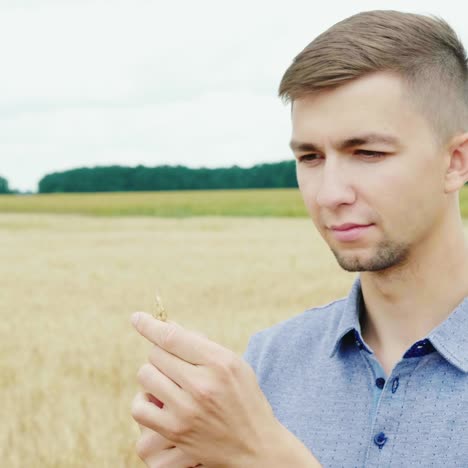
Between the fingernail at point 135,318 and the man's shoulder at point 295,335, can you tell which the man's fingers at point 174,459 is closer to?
the fingernail at point 135,318

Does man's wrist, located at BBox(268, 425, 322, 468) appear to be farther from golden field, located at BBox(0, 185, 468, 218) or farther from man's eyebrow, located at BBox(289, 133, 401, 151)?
golden field, located at BBox(0, 185, 468, 218)

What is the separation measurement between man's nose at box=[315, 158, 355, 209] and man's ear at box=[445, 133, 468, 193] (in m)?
0.21

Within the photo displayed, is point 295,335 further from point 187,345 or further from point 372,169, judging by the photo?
point 187,345

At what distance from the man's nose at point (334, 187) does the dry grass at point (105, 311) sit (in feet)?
9.98

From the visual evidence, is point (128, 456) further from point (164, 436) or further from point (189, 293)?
Result: point (189, 293)

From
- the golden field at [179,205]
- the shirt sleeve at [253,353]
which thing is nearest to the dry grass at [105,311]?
the shirt sleeve at [253,353]

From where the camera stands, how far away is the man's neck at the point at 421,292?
1.75m

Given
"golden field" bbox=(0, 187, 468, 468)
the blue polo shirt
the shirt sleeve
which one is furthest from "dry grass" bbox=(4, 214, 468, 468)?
the blue polo shirt

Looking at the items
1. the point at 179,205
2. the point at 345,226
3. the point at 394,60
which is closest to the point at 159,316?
the point at 345,226

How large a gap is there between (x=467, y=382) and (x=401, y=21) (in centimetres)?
69

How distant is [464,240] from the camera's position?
71.3 inches

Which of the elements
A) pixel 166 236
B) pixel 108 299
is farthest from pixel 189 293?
pixel 166 236

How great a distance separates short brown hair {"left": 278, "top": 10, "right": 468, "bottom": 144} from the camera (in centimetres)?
166

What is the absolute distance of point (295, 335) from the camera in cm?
191
